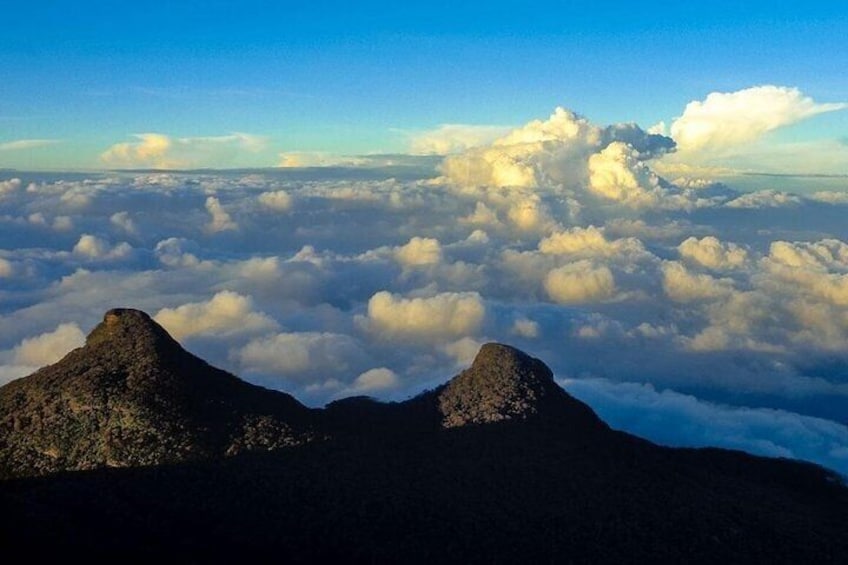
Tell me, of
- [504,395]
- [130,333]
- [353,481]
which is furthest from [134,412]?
[504,395]

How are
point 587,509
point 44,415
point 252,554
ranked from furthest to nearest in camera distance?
point 44,415 → point 587,509 → point 252,554

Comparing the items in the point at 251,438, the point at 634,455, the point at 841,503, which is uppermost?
the point at 251,438

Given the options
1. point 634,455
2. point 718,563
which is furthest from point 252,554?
point 634,455

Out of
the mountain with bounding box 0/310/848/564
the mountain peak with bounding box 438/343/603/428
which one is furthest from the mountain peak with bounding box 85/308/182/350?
the mountain peak with bounding box 438/343/603/428

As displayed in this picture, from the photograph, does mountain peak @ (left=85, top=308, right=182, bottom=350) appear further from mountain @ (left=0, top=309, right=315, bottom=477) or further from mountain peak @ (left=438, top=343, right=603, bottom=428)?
mountain peak @ (left=438, top=343, right=603, bottom=428)

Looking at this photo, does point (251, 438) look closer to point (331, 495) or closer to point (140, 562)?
point (331, 495)

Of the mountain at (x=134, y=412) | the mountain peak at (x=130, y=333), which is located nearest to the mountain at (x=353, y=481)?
the mountain at (x=134, y=412)

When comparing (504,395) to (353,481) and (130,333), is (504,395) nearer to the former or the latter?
(353,481)
